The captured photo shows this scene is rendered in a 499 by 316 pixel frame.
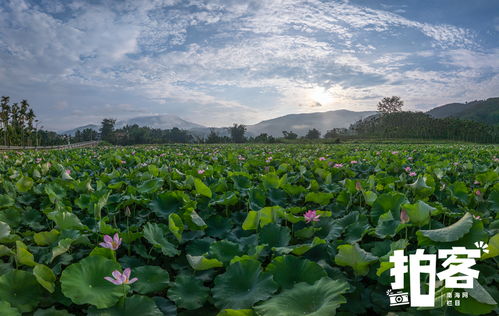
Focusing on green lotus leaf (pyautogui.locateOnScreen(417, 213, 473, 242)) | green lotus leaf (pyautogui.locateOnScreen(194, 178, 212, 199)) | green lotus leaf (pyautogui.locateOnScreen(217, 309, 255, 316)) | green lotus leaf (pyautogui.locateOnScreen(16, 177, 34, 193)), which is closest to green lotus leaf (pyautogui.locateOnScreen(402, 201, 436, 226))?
Result: green lotus leaf (pyautogui.locateOnScreen(417, 213, 473, 242))

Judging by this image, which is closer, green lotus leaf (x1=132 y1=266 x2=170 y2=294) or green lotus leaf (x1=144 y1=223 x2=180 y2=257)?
green lotus leaf (x1=132 y1=266 x2=170 y2=294)

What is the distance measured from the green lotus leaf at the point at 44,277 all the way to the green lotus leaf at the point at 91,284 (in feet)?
0.26

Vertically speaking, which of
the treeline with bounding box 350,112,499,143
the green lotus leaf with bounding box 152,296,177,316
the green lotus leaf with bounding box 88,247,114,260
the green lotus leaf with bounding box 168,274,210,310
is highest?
the treeline with bounding box 350,112,499,143

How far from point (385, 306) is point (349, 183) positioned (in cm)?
135

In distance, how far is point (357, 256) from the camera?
4.09ft

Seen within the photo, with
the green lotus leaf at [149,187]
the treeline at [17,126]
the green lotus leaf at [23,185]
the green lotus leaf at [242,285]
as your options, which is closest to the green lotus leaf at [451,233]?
the green lotus leaf at [242,285]

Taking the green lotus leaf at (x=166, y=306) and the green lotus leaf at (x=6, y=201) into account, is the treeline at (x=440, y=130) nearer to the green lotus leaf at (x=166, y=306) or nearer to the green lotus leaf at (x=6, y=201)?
the green lotus leaf at (x=6, y=201)

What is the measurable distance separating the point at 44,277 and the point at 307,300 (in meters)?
1.01

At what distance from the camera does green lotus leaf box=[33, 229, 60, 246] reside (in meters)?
1.59

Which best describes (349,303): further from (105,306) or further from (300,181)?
(300,181)

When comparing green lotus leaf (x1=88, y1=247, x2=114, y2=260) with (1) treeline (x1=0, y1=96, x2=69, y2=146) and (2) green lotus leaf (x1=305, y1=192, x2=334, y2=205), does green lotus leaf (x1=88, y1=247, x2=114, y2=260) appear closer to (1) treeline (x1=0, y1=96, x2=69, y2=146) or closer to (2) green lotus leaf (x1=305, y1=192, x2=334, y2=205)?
(2) green lotus leaf (x1=305, y1=192, x2=334, y2=205)

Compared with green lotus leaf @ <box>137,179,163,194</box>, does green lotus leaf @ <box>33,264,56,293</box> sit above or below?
below

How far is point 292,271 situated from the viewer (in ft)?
4.07

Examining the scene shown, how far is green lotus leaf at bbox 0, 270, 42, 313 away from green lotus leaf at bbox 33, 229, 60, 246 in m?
0.44
